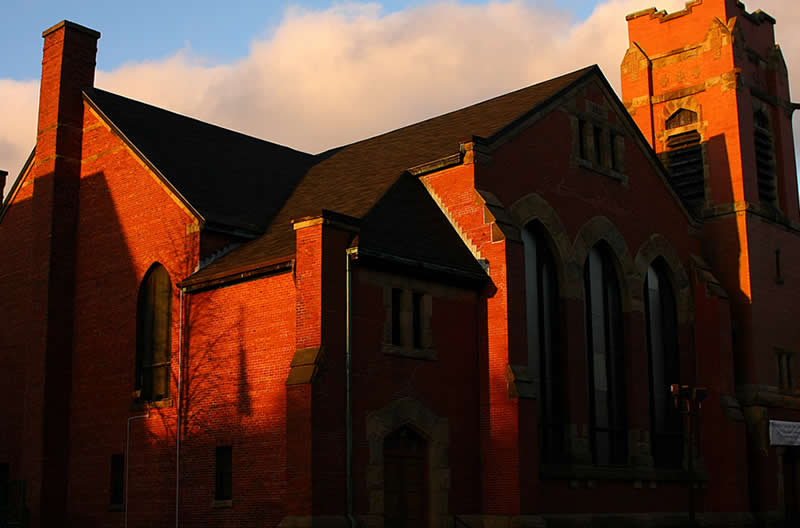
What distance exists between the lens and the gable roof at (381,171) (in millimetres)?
23781

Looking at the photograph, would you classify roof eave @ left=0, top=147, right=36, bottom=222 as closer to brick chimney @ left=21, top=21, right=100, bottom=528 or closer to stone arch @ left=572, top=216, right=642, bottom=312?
brick chimney @ left=21, top=21, right=100, bottom=528

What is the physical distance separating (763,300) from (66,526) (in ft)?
78.0

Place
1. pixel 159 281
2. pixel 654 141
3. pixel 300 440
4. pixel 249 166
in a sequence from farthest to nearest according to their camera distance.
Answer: pixel 654 141 → pixel 249 166 → pixel 159 281 → pixel 300 440

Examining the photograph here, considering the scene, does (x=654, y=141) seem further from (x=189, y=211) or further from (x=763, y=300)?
(x=189, y=211)

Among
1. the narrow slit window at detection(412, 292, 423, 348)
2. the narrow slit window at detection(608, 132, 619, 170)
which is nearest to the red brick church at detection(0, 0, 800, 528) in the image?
the narrow slit window at detection(412, 292, 423, 348)

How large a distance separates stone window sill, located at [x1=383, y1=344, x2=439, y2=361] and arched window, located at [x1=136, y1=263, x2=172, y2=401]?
629cm

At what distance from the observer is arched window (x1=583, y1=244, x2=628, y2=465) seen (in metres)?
28.0

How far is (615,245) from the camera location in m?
29.4

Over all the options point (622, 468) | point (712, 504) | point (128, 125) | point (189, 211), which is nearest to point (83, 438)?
point (189, 211)

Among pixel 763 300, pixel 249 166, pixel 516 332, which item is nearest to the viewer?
pixel 516 332

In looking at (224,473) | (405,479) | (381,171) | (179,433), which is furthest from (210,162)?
(405,479)

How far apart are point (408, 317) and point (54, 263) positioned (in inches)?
460

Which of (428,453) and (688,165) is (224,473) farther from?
(688,165)

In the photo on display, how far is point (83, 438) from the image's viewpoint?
1051 inches
